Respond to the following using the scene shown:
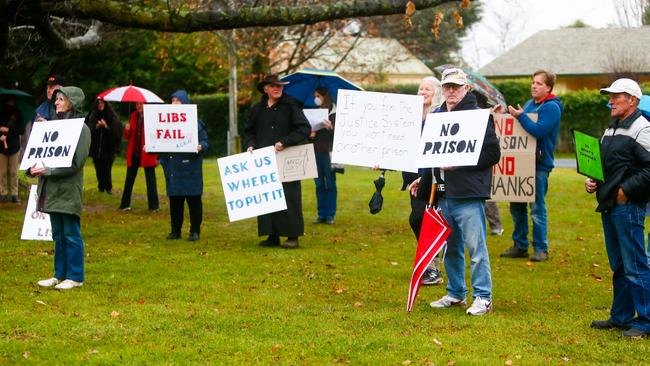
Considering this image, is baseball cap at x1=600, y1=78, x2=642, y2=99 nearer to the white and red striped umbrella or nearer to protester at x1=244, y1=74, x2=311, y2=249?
protester at x1=244, y1=74, x2=311, y2=249

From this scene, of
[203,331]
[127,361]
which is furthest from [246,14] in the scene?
[127,361]

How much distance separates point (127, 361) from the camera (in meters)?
6.65

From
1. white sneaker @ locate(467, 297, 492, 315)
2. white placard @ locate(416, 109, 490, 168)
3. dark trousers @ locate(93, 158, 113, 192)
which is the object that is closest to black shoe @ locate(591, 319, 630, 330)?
white sneaker @ locate(467, 297, 492, 315)

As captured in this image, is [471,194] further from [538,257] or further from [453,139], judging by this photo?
[538,257]

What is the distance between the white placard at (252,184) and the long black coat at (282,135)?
0.36 m

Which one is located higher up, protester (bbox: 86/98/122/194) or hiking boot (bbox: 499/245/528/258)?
protester (bbox: 86/98/122/194)

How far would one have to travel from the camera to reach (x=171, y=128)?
13352 mm

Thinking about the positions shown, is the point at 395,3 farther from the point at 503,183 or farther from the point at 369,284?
the point at 369,284

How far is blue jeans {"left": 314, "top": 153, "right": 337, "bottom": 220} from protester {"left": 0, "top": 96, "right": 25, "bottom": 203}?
5920 millimetres

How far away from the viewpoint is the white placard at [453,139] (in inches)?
315

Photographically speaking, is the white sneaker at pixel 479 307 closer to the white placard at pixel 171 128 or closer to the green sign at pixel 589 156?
the green sign at pixel 589 156

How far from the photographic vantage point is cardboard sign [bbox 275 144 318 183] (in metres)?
12.7

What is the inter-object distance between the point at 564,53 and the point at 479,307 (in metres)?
45.1

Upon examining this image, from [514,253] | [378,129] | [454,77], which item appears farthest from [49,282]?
[514,253]
